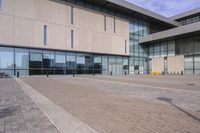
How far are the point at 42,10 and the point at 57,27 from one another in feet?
12.6

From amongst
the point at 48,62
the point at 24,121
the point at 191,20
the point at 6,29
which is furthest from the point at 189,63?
the point at 24,121

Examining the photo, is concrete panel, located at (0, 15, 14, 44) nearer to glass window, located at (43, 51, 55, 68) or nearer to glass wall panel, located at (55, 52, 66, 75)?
glass window, located at (43, 51, 55, 68)

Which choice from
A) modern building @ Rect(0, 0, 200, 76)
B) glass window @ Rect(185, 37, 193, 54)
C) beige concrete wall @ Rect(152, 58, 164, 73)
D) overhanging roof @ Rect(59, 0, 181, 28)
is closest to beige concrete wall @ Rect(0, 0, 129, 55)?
modern building @ Rect(0, 0, 200, 76)

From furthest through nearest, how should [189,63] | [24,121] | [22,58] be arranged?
1. [189,63]
2. [22,58]
3. [24,121]

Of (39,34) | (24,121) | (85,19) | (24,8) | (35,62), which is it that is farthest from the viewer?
(85,19)

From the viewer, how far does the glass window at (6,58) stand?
27675 mm

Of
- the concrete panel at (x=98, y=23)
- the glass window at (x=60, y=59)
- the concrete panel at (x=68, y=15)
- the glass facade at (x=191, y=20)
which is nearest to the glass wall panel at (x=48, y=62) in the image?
the glass window at (x=60, y=59)

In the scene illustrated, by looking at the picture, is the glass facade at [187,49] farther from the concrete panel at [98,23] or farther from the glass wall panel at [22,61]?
the glass wall panel at [22,61]

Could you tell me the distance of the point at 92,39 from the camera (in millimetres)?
37969

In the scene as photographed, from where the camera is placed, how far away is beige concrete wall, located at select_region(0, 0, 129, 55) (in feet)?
92.5

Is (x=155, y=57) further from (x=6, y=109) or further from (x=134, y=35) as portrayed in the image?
(x=6, y=109)

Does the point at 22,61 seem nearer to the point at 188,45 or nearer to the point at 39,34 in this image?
the point at 39,34

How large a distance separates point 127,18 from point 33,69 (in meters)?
26.6

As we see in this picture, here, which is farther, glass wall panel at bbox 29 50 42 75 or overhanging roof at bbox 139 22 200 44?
overhanging roof at bbox 139 22 200 44
